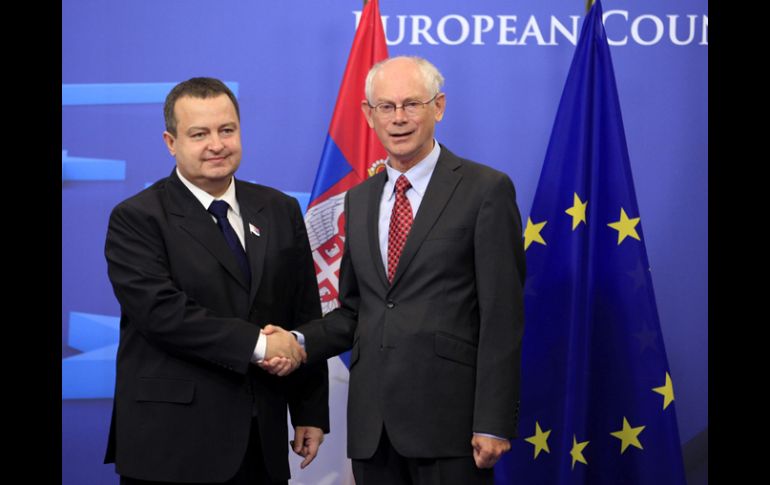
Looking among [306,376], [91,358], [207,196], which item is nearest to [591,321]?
[306,376]

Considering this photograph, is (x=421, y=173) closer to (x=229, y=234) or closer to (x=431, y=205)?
(x=431, y=205)

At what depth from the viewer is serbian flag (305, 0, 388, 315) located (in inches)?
144

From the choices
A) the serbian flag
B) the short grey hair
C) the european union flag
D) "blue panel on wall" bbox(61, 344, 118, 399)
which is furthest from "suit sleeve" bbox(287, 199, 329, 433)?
"blue panel on wall" bbox(61, 344, 118, 399)

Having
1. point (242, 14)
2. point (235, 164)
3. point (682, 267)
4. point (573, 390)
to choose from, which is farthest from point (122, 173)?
point (682, 267)

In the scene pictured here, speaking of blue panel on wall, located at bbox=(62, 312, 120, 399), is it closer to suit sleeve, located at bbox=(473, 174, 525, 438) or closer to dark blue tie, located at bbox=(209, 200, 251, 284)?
dark blue tie, located at bbox=(209, 200, 251, 284)

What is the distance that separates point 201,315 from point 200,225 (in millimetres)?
282

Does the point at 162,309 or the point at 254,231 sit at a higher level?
the point at 254,231

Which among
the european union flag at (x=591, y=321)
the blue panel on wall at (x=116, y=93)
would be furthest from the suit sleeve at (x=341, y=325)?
the blue panel on wall at (x=116, y=93)

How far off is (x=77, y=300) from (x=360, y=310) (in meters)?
2.07

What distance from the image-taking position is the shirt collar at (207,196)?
2.57 m

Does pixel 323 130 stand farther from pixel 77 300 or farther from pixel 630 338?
pixel 630 338

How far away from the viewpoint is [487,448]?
2299 millimetres

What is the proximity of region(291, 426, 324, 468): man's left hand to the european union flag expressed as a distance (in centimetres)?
112

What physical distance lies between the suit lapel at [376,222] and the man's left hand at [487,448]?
504 millimetres
